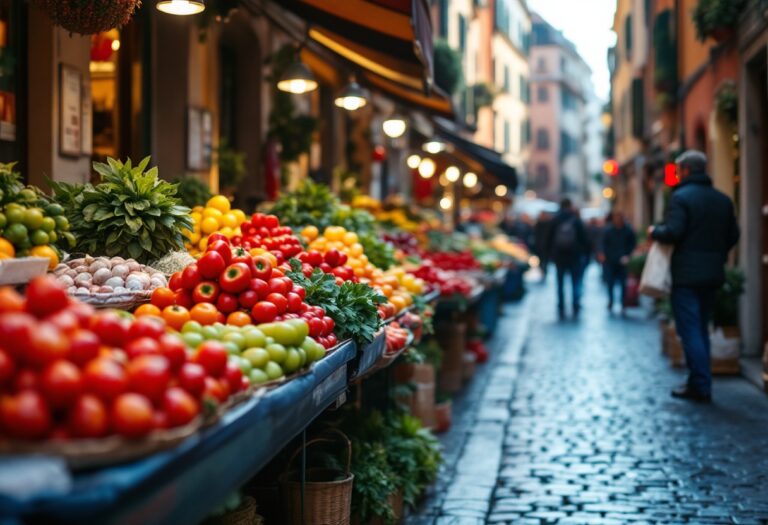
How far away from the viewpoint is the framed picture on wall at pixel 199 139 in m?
9.96

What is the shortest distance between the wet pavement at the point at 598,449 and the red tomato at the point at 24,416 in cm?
394

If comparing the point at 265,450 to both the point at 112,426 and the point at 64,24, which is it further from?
the point at 64,24

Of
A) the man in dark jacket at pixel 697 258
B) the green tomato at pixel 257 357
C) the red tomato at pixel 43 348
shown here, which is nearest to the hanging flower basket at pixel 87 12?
the green tomato at pixel 257 357

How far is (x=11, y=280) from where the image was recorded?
390 centimetres

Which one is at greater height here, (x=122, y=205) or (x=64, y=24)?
(x=64, y=24)

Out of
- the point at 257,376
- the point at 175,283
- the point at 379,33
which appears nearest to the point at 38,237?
the point at 175,283

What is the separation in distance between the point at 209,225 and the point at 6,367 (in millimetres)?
4125

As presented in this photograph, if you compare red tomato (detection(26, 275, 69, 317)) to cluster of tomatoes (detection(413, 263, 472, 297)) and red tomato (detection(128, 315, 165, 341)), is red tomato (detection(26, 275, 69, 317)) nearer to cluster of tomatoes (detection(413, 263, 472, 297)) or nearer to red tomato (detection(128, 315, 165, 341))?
red tomato (detection(128, 315, 165, 341))

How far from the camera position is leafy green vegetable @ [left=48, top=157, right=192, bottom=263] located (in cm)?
514

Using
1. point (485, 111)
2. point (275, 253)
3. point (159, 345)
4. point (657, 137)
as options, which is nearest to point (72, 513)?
point (159, 345)

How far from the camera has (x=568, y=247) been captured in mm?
18047

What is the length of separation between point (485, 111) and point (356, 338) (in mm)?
37000

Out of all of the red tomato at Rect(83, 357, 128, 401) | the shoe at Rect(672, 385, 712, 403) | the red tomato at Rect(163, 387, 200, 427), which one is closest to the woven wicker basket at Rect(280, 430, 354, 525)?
the red tomato at Rect(163, 387, 200, 427)

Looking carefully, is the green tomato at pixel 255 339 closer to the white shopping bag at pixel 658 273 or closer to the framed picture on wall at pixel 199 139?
the white shopping bag at pixel 658 273
